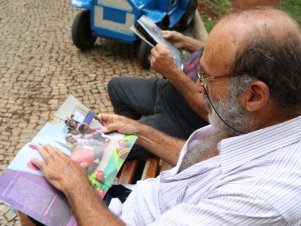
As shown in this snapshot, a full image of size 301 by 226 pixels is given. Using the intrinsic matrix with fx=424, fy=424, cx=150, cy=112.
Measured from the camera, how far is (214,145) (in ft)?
6.12

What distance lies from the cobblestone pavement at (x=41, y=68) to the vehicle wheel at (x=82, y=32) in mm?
109

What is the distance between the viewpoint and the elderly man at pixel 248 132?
4.34ft

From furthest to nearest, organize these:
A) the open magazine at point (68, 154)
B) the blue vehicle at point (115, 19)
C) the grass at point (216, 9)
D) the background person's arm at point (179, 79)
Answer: the grass at point (216, 9)
the blue vehicle at point (115, 19)
the background person's arm at point (179, 79)
the open magazine at point (68, 154)

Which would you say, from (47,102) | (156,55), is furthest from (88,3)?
(156,55)

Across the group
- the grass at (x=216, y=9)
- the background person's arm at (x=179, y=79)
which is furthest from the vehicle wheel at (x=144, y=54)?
the background person's arm at (x=179, y=79)

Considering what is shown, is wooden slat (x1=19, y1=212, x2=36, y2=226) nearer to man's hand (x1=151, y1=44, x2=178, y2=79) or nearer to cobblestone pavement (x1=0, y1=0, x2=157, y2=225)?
cobblestone pavement (x1=0, y1=0, x2=157, y2=225)

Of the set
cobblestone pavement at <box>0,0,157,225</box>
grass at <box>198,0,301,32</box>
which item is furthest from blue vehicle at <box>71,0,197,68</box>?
grass at <box>198,0,301,32</box>

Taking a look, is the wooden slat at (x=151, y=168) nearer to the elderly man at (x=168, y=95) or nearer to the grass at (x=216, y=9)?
the elderly man at (x=168, y=95)

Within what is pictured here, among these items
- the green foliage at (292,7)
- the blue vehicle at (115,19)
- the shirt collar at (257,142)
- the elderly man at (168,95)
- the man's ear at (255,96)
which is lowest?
the green foliage at (292,7)

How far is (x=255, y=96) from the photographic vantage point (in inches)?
56.9

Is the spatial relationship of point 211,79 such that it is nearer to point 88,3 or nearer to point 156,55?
point 156,55

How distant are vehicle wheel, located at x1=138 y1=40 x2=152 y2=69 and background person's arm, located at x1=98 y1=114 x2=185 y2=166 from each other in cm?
266

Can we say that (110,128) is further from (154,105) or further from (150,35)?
(150,35)

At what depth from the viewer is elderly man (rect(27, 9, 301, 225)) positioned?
1323 mm
